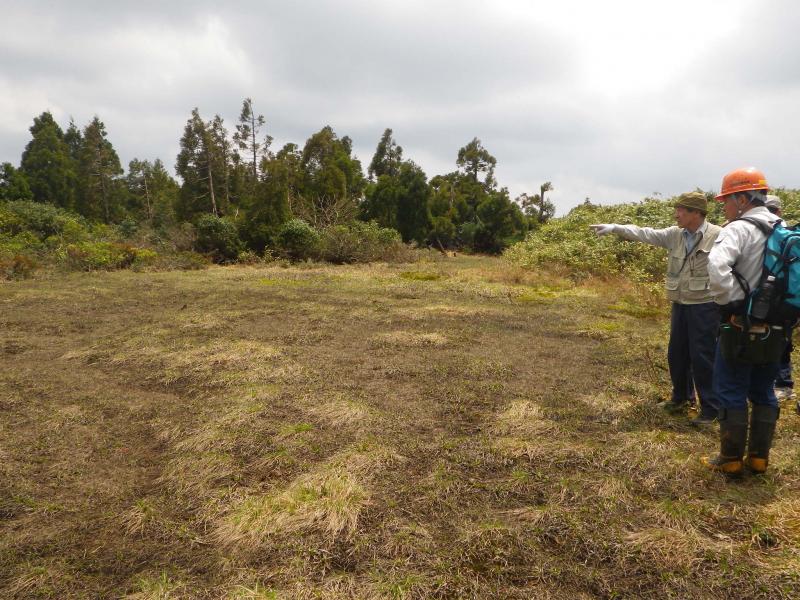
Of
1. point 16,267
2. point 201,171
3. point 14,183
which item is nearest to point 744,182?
point 16,267

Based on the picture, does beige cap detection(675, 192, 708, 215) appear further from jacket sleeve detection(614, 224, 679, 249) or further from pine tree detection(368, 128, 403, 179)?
pine tree detection(368, 128, 403, 179)

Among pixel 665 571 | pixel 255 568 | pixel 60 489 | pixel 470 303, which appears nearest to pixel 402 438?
pixel 255 568

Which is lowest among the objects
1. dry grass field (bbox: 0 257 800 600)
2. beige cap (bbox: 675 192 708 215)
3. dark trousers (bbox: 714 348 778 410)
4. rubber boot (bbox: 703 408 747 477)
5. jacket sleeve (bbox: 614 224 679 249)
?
dry grass field (bbox: 0 257 800 600)

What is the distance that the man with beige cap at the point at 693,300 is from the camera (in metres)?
3.84

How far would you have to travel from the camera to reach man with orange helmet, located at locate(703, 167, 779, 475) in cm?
283

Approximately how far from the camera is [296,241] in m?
18.7

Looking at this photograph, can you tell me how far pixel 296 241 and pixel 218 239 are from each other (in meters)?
2.84

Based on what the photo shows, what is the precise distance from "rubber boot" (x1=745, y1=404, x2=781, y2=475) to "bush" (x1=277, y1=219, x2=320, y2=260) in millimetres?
16768

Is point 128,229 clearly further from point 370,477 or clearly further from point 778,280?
point 778,280

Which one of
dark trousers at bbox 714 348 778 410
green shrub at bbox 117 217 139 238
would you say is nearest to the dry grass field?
dark trousers at bbox 714 348 778 410

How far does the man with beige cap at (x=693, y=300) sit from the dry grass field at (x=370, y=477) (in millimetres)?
371

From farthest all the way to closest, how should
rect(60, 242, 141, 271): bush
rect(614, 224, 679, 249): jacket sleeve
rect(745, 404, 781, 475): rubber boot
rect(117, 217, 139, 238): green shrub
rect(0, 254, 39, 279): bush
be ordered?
rect(117, 217, 139, 238): green shrub → rect(60, 242, 141, 271): bush → rect(0, 254, 39, 279): bush → rect(614, 224, 679, 249): jacket sleeve → rect(745, 404, 781, 475): rubber boot

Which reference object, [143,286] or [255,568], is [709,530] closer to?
[255,568]

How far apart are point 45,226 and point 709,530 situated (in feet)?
81.1
